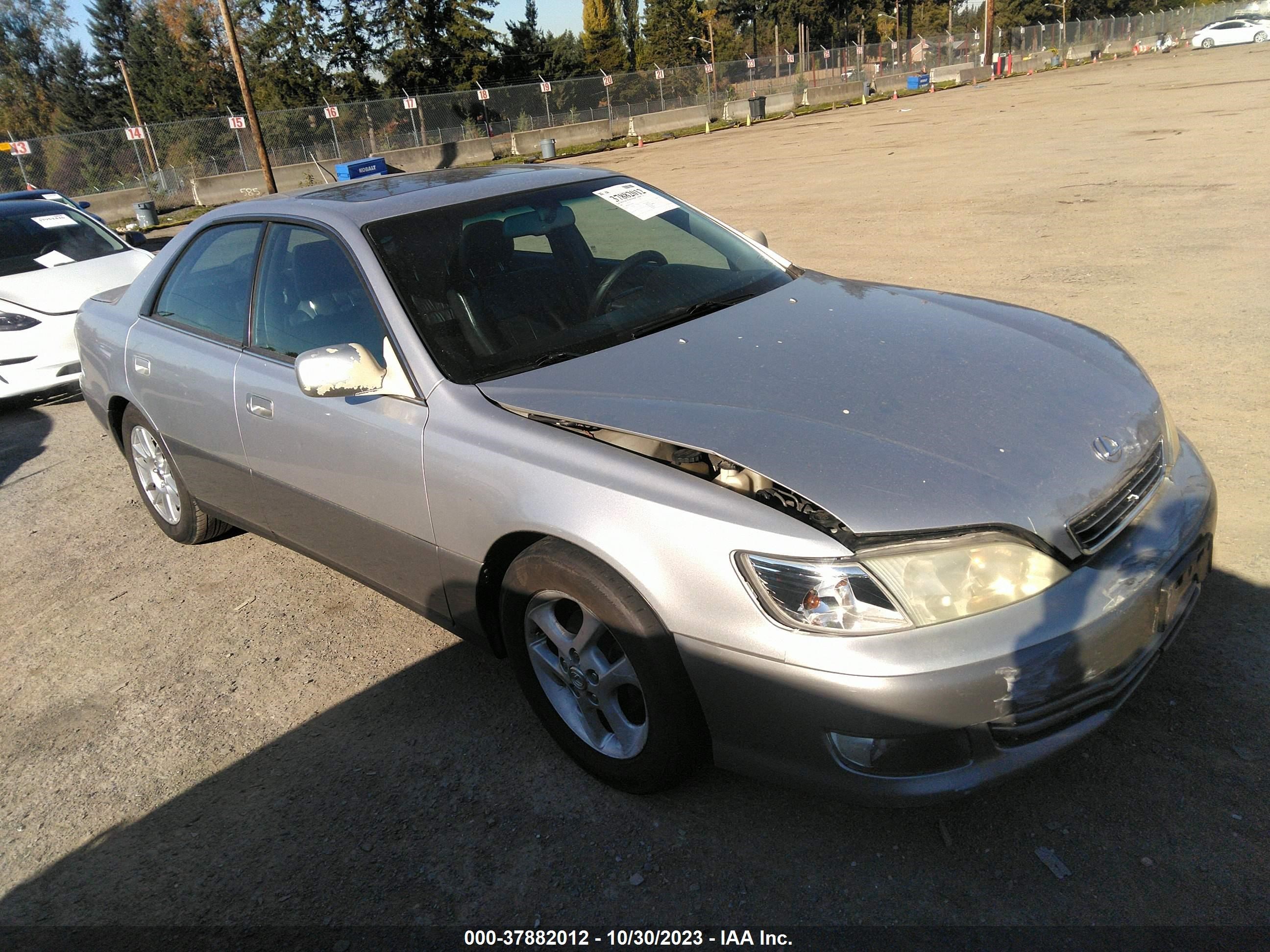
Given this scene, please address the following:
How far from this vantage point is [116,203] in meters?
26.2

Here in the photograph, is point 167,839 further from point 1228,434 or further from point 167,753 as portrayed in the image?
point 1228,434

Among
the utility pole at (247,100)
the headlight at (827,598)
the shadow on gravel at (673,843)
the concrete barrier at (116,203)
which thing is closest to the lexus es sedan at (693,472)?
the headlight at (827,598)

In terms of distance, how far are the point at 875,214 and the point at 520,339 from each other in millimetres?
9313

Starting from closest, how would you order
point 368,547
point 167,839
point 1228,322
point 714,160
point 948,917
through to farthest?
point 948,917, point 167,839, point 368,547, point 1228,322, point 714,160

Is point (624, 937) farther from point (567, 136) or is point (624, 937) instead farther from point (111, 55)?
point (111, 55)

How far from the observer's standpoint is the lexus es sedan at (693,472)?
2.18 m

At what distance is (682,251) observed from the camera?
3844 mm

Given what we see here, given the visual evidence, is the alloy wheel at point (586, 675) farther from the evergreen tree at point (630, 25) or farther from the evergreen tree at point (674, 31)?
the evergreen tree at point (630, 25)

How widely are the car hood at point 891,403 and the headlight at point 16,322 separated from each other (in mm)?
6257

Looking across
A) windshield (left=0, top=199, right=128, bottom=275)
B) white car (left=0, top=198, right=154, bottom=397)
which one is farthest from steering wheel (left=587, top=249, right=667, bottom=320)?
windshield (left=0, top=199, right=128, bottom=275)

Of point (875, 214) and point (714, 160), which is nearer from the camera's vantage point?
point (875, 214)

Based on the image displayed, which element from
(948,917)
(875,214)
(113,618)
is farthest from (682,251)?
(875,214)

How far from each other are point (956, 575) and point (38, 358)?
749 cm

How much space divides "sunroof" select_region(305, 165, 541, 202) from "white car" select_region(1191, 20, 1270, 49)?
6404cm
